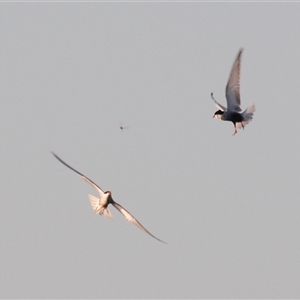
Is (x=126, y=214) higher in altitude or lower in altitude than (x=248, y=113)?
lower

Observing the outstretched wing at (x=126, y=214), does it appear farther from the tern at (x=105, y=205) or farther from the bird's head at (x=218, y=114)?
the bird's head at (x=218, y=114)

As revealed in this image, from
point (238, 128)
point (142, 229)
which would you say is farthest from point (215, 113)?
point (142, 229)

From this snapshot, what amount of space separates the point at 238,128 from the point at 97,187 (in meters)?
6.33

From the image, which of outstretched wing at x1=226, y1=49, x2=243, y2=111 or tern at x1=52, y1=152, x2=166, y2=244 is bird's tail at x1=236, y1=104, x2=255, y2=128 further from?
tern at x1=52, y1=152, x2=166, y2=244

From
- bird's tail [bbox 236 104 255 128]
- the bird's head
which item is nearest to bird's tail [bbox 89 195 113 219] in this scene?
the bird's head

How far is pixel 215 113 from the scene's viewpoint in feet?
152

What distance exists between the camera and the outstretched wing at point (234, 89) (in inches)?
1732

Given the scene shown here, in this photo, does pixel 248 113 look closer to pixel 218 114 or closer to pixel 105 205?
pixel 218 114

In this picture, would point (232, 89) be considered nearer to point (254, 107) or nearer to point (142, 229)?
point (254, 107)

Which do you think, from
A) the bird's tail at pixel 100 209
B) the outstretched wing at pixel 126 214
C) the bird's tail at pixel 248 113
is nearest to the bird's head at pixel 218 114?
the bird's tail at pixel 248 113

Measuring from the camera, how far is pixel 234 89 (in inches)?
1769

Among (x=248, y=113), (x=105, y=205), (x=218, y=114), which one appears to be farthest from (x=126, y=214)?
(x=248, y=113)

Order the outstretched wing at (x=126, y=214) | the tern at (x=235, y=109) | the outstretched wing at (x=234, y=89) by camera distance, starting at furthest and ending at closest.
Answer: the outstretched wing at (x=126, y=214)
the tern at (x=235, y=109)
the outstretched wing at (x=234, y=89)

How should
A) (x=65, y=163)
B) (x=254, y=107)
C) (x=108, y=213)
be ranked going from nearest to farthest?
(x=65, y=163)
(x=254, y=107)
(x=108, y=213)
